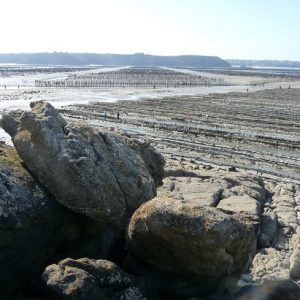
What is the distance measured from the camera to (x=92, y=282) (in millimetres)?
7109

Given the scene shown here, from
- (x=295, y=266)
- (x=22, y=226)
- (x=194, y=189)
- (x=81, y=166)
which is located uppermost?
(x=81, y=166)

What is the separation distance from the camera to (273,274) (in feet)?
32.0

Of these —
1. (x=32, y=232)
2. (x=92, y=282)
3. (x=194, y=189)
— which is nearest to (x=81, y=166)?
(x=32, y=232)

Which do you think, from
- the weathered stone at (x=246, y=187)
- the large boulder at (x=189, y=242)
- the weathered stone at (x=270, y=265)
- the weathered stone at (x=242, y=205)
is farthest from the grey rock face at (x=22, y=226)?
the weathered stone at (x=246, y=187)

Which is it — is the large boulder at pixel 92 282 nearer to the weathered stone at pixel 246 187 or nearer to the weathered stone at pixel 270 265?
the weathered stone at pixel 270 265

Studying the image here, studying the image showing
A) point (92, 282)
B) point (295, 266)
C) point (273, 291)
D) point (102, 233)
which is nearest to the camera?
point (92, 282)

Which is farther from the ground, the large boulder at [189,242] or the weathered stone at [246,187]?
the large boulder at [189,242]

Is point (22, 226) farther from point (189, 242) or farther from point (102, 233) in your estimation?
point (189, 242)

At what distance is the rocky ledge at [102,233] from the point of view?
7398 millimetres

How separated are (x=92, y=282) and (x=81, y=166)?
2.34 m

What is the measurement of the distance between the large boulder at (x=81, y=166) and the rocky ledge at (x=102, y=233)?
0.06 ft

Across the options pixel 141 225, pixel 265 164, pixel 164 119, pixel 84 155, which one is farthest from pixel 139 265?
pixel 164 119

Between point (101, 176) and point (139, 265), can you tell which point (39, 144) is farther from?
point (139, 265)

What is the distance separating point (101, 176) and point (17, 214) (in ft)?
6.15
